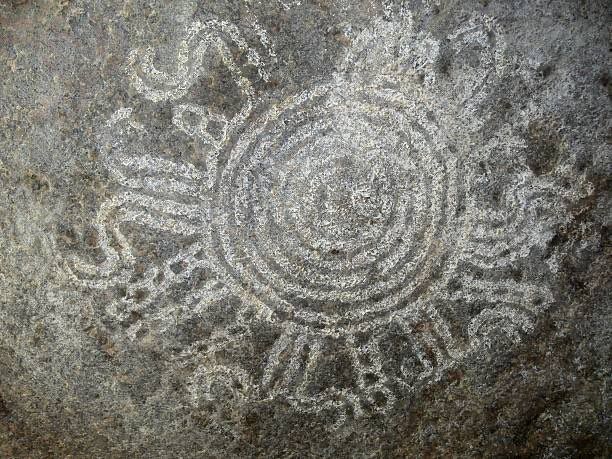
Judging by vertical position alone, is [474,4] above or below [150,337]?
above

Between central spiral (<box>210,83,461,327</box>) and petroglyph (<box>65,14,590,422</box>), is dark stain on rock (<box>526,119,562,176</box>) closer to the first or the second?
petroglyph (<box>65,14,590,422</box>)

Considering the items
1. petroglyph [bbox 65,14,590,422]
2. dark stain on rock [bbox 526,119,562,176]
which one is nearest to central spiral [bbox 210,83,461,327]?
petroglyph [bbox 65,14,590,422]

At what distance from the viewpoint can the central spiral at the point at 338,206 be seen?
→ 2.45m

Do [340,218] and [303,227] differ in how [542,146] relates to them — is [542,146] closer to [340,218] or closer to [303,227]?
[340,218]

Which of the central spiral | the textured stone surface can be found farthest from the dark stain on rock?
the central spiral

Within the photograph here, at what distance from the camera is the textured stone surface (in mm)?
2402

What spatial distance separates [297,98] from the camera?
2.43 meters

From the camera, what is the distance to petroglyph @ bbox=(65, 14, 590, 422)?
2.42 metres

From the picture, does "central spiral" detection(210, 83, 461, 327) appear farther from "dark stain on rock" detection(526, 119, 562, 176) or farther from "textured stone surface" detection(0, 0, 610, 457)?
"dark stain on rock" detection(526, 119, 562, 176)

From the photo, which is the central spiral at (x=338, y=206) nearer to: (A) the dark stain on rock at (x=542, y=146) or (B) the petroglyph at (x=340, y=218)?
(B) the petroglyph at (x=340, y=218)

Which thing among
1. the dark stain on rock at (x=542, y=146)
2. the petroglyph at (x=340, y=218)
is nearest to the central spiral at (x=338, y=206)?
the petroglyph at (x=340, y=218)

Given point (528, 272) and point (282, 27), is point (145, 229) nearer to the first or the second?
point (282, 27)

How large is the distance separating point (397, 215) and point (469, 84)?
1.61ft

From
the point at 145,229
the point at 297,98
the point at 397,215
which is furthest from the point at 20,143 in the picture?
the point at 397,215
